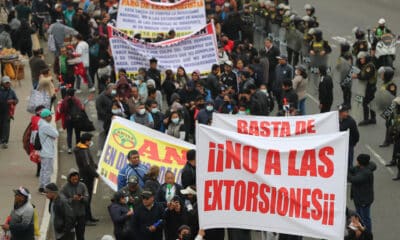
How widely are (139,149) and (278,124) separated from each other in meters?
3.67

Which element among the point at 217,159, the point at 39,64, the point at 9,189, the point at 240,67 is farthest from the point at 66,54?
the point at 217,159

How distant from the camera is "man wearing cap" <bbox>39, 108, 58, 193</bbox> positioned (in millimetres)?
19422

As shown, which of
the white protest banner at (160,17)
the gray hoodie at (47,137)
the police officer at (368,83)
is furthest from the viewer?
the white protest banner at (160,17)

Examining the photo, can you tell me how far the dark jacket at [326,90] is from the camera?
23.3 m

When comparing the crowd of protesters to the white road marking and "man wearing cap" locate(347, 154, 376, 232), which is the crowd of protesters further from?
the white road marking

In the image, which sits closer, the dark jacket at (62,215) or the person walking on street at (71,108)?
the dark jacket at (62,215)

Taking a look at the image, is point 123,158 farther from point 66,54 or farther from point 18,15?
point 18,15

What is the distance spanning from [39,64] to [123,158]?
7333 mm

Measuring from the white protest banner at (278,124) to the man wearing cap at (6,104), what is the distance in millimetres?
7420

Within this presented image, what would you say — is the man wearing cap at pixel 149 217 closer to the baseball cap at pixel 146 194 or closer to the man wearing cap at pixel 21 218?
the baseball cap at pixel 146 194

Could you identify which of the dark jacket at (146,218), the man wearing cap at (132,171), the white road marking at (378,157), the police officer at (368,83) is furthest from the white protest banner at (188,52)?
the dark jacket at (146,218)

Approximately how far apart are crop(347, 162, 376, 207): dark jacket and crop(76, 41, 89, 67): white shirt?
9.94 metres

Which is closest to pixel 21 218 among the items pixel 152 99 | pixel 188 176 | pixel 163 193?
pixel 163 193

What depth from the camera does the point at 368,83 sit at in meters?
23.6
